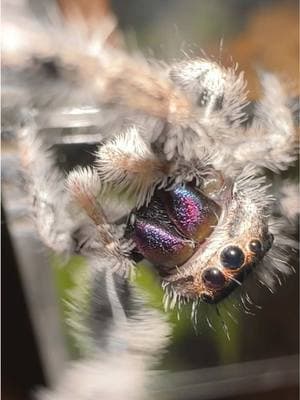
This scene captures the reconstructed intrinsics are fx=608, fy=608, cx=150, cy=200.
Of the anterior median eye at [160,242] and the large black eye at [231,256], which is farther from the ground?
the anterior median eye at [160,242]

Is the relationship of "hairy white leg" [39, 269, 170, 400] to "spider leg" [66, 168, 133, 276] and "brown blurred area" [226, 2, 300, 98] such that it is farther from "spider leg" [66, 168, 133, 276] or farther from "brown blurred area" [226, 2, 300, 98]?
"brown blurred area" [226, 2, 300, 98]

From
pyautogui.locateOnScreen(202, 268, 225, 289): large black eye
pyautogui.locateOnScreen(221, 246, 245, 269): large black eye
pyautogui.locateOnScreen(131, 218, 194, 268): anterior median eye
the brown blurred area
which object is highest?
the brown blurred area

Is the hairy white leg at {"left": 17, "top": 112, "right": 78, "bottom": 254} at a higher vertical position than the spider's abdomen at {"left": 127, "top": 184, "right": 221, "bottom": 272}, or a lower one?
higher

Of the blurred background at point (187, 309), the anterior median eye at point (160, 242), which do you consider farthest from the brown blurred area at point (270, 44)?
the anterior median eye at point (160, 242)

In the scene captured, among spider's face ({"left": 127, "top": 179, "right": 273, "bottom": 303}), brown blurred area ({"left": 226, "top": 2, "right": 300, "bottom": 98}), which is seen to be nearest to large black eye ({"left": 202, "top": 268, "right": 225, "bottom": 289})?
spider's face ({"left": 127, "top": 179, "right": 273, "bottom": 303})

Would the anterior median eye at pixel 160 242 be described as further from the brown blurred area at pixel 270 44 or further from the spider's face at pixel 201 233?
the brown blurred area at pixel 270 44

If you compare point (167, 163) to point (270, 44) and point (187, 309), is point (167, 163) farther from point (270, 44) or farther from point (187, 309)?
point (270, 44)

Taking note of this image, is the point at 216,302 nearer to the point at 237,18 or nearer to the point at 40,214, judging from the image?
the point at 40,214

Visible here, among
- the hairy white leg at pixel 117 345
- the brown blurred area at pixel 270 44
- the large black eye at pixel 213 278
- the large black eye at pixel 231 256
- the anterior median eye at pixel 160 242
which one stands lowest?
the hairy white leg at pixel 117 345
